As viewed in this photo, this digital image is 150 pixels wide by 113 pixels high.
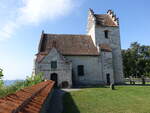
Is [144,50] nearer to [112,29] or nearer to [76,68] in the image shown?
[112,29]

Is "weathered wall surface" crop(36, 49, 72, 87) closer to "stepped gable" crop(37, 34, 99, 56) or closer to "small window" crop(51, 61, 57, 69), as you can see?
"small window" crop(51, 61, 57, 69)

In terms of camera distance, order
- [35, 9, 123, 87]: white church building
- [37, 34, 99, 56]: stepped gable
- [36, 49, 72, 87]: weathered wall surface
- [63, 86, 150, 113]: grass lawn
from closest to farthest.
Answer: [63, 86, 150, 113]: grass lawn, [36, 49, 72, 87]: weathered wall surface, [35, 9, 123, 87]: white church building, [37, 34, 99, 56]: stepped gable

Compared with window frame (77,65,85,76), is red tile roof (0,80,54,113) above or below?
below

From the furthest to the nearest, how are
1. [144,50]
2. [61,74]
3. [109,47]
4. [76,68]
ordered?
[144,50], [109,47], [76,68], [61,74]

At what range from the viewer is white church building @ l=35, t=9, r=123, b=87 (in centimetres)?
3384

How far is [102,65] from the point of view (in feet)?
123

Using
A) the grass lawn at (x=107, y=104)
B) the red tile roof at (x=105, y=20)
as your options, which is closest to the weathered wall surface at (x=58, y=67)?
the red tile roof at (x=105, y=20)

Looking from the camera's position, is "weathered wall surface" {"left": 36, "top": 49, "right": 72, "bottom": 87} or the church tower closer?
"weathered wall surface" {"left": 36, "top": 49, "right": 72, "bottom": 87}

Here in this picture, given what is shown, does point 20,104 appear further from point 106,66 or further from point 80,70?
point 106,66

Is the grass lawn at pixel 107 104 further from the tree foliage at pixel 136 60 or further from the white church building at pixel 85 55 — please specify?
the tree foliage at pixel 136 60

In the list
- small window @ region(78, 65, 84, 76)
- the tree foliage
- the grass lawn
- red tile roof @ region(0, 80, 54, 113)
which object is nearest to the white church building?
small window @ region(78, 65, 84, 76)

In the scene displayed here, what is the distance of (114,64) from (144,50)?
82.7 ft

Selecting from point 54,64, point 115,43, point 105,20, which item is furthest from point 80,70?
point 105,20

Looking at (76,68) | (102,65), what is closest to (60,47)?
(76,68)
